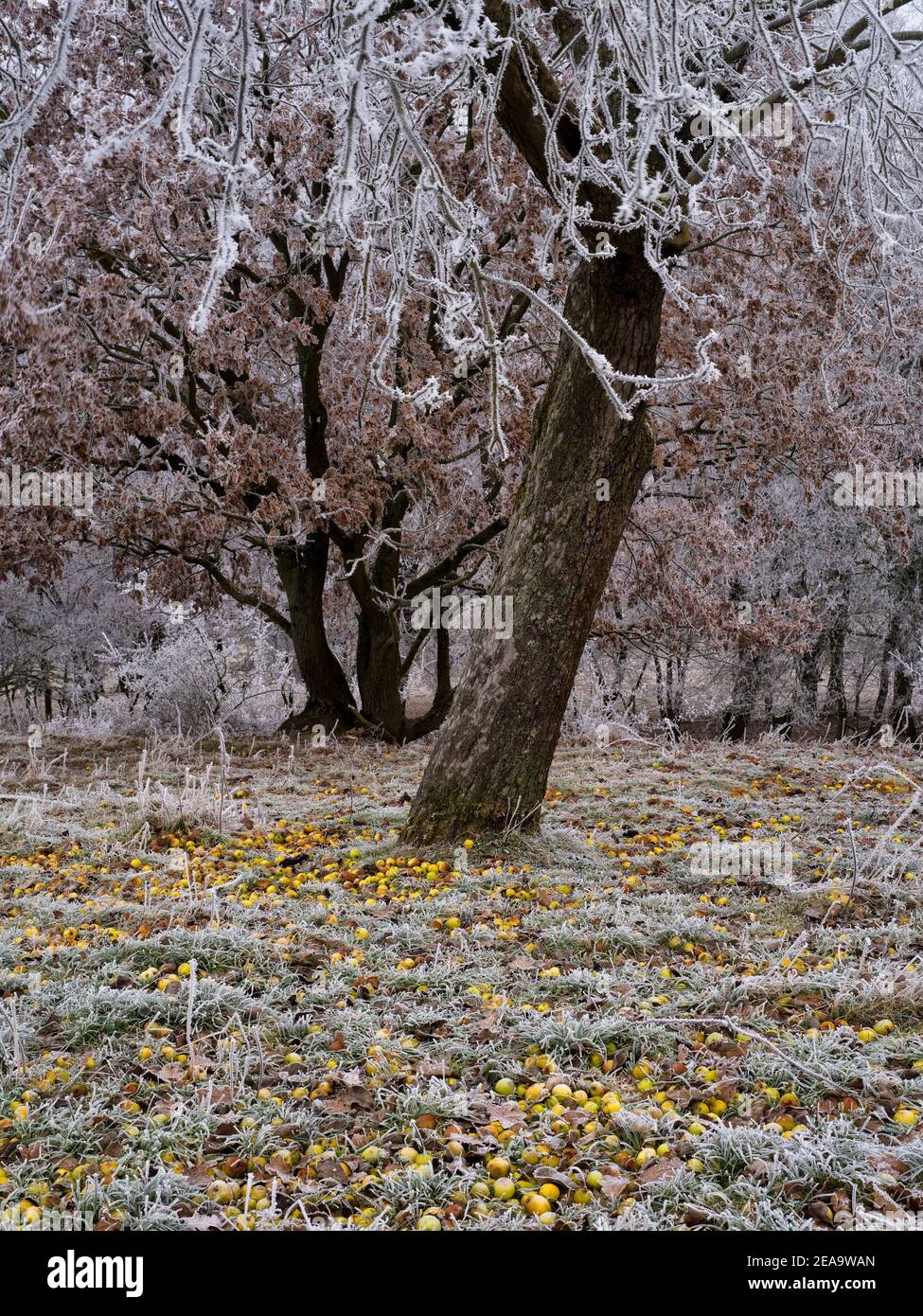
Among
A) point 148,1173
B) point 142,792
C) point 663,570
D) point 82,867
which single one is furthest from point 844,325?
point 148,1173

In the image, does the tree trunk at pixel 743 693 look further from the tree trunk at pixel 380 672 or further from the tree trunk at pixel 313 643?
the tree trunk at pixel 313 643

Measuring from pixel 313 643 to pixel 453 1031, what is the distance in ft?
24.8

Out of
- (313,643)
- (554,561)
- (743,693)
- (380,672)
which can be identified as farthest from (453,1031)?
(743,693)

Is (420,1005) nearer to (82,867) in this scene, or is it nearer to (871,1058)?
(871,1058)

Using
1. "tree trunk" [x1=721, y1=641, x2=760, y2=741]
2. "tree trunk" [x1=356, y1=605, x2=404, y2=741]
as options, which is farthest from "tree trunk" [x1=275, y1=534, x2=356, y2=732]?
"tree trunk" [x1=721, y1=641, x2=760, y2=741]

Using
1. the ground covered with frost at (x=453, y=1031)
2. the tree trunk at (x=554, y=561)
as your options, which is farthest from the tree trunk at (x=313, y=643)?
the tree trunk at (x=554, y=561)

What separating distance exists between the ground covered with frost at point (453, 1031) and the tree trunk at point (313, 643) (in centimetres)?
511

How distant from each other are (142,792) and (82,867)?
827 millimetres

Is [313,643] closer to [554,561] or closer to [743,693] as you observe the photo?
[554,561]

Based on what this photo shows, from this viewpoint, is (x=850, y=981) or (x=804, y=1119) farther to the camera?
(x=850, y=981)

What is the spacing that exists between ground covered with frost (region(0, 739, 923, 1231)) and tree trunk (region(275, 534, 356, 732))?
511cm

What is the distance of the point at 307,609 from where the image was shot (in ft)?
33.5

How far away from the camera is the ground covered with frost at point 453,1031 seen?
218 cm

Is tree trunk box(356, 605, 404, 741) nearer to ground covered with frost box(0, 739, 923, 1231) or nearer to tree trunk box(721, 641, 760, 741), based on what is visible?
ground covered with frost box(0, 739, 923, 1231)
